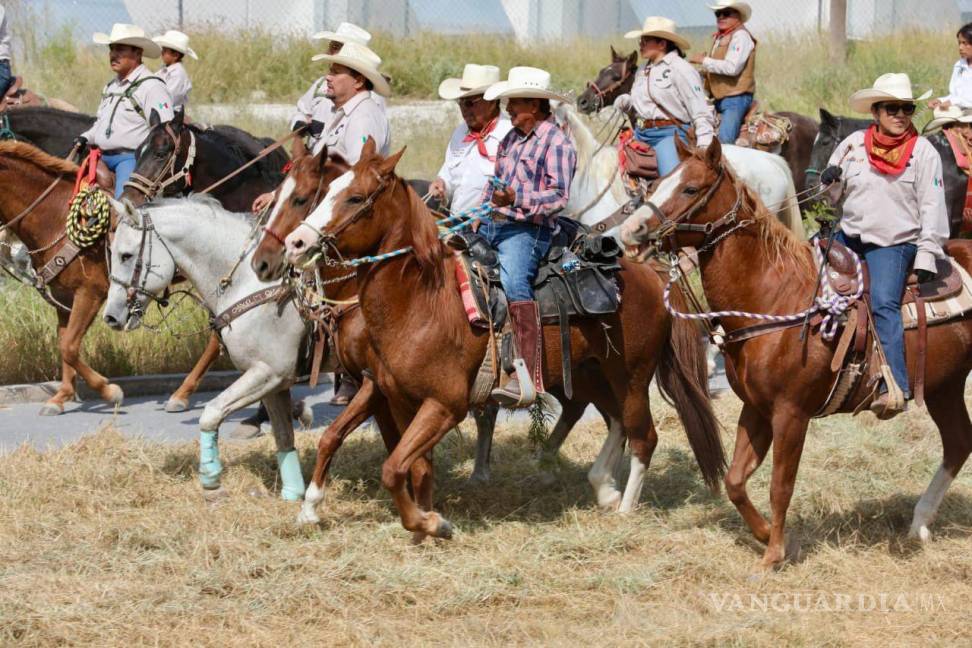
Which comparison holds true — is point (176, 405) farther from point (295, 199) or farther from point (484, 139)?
point (295, 199)

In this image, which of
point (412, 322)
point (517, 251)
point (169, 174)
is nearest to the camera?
point (412, 322)

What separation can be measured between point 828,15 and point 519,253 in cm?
2024

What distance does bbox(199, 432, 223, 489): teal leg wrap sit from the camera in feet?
25.6

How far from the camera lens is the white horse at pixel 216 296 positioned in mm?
7824

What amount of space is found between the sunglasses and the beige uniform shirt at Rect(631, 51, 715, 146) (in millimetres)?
4159

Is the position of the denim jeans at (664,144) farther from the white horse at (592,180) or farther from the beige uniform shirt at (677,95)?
the white horse at (592,180)

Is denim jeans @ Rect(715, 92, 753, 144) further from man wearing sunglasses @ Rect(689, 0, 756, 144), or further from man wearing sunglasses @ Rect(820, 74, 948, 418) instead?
man wearing sunglasses @ Rect(820, 74, 948, 418)

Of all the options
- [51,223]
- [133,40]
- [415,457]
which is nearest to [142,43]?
[133,40]

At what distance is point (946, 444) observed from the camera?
7480 mm

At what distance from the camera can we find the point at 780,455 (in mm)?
6672

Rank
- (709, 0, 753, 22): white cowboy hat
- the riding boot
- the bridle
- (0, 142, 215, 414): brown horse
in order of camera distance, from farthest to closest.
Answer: (709, 0, 753, 22): white cowboy hat < (0, 142, 215, 414): brown horse < the bridle < the riding boot

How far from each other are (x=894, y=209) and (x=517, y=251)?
201cm

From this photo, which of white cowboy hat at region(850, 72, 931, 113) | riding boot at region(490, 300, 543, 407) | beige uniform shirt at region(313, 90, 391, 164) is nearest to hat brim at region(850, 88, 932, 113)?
white cowboy hat at region(850, 72, 931, 113)

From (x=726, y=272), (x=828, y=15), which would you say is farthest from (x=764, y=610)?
(x=828, y=15)
